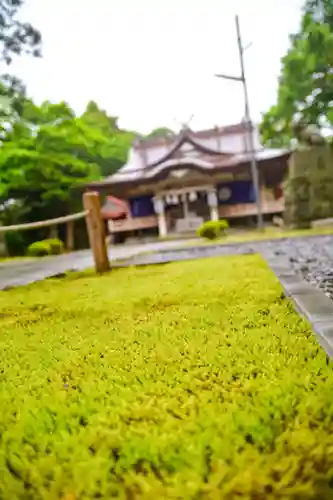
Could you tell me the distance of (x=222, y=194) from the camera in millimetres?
19203

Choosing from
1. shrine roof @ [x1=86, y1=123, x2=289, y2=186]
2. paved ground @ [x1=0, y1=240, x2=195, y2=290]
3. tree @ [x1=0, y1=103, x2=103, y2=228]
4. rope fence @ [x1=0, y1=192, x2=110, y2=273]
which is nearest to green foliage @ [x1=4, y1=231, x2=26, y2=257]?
tree @ [x1=0, y1=103, x2=103, y2=228]

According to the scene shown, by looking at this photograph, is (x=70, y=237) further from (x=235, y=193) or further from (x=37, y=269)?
(x=37, y=269)

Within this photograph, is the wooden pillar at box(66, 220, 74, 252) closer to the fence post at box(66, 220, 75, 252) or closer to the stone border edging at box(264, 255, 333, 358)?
the fence post at box(66, 220, 75, 252)

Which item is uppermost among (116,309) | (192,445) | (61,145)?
(61,145)

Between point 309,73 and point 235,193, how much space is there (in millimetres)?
5943

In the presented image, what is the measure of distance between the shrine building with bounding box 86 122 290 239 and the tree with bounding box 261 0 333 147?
167 cm

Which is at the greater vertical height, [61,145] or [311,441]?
[61,145]

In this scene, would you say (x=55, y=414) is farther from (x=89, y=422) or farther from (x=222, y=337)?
(x=222, y=337)

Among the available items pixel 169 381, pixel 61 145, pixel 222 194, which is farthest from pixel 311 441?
pixel 222 194

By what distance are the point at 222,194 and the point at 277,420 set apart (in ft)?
61.7

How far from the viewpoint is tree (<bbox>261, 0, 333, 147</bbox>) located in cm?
1345

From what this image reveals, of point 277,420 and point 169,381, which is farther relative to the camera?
point 169,381

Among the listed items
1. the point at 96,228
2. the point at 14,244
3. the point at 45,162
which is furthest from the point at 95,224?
the point at 14,244

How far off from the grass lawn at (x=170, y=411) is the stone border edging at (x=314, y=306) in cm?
4
